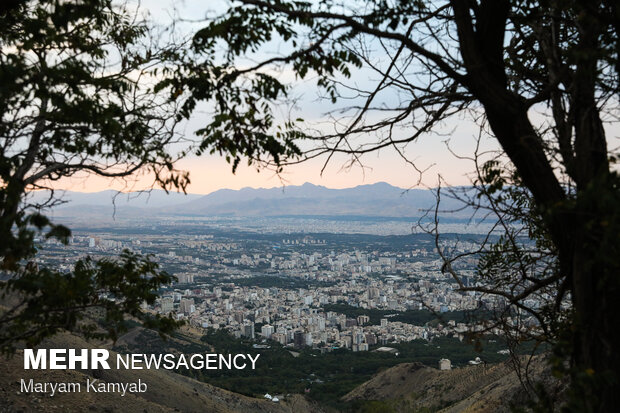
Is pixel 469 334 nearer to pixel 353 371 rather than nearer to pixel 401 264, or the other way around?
pixel 353 371

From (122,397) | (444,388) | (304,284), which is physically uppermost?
(122,397)

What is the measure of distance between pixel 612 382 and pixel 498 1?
222 centimetres

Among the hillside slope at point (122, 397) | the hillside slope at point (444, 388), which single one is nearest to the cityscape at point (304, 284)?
the hillside slope at point (444, 388)

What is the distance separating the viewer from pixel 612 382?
8.29ft

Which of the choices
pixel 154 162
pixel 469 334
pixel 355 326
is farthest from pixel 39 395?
pixel 355 326

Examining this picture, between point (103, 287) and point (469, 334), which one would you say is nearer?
point (469, 334)

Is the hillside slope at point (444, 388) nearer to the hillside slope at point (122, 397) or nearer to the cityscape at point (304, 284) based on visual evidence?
the cityscape at point (304, 284)

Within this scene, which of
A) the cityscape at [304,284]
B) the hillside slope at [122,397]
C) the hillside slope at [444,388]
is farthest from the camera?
the cityscape at [304,284]

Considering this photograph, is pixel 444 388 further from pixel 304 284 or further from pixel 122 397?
pixel 304 284

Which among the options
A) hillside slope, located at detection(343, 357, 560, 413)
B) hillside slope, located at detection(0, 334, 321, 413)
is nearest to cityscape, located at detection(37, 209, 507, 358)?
hillside slope, located at detection(343, 357, 560, 413)

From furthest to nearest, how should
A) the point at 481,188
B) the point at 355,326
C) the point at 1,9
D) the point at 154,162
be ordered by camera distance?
the point at 355,326 < the point at 154,162 < the point at 1,9 < the point at 481,188

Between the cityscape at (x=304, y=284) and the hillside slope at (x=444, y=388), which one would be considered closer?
the hillside slope at (x=444, y=388)

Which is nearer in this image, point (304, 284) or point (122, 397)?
point (122, 397)

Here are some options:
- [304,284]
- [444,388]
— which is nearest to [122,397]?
[444,388]
